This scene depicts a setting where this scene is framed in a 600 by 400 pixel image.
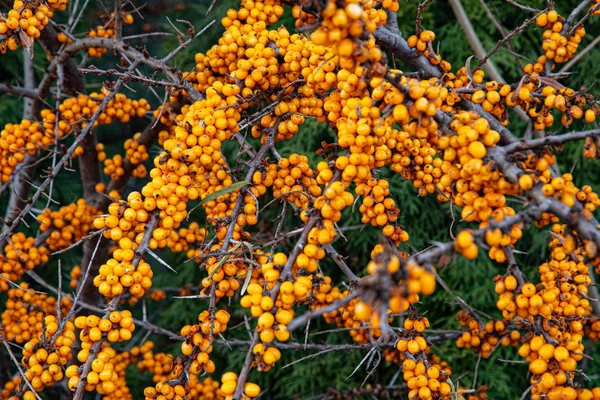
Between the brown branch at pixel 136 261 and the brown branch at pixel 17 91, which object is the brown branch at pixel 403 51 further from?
the brown branch at pixel 17 91

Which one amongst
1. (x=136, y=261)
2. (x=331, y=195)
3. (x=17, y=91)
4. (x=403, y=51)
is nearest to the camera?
(x=331, y=195)

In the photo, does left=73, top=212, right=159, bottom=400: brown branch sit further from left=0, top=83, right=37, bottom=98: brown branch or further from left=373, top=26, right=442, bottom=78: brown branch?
left=0, top=83, right=37, bottom=98: brown branch

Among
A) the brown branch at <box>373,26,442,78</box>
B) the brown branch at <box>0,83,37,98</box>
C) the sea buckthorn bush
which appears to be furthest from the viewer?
the brown branch at <box>0,83,37,98</box>

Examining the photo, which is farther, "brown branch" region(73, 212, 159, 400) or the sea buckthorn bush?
"brown branch" region(73, 212, 159, 400)

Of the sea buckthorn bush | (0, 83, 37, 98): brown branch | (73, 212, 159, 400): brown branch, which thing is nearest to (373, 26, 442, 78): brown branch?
the sea buckthorn bush

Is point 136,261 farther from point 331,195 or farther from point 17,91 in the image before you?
point 17,91

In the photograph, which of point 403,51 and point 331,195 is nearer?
point 331,195

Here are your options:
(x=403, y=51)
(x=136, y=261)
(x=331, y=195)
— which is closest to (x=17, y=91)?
(x=136, y=261)

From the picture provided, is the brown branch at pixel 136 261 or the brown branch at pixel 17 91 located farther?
the brown branch at pixel 17 91

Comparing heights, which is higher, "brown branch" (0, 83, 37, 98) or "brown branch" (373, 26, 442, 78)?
"brown branch" (373, 26, 442, 78)

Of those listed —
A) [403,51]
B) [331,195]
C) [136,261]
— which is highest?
[403,51]

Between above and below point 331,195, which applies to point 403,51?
above

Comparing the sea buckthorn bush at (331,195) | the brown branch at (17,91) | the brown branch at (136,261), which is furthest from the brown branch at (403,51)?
the brown branch at (17,91)

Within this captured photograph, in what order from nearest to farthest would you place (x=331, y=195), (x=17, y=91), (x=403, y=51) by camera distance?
(x=331, y=195) < (x=403, y=51) < (x=17, y=91)
